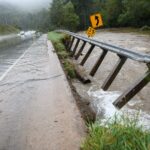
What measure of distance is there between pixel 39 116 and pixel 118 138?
2.17 meters

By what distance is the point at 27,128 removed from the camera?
4.94 metres

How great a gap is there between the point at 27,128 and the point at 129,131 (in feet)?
5.80

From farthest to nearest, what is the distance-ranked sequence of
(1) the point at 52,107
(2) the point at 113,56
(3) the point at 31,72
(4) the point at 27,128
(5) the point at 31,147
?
(2) the point at 113,56 → (3) the point at 31,72 → (1) the point at 52,107 → (4) the point at 27,128 → (5) the point at 31,147

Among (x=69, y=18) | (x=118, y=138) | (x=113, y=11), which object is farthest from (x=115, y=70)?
(x=69, y=18)

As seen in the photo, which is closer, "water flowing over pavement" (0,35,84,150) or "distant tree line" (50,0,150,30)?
"water flowing over pavement" (0,35,84,150)

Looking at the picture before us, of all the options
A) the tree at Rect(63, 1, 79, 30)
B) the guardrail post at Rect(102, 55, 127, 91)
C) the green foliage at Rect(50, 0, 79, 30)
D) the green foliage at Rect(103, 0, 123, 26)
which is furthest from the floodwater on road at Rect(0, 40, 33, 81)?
the green foliage at Rect(50, 0, 79, 30)

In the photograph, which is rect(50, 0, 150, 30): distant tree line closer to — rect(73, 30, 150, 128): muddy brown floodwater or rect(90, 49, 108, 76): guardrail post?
rect(73, 30, 150, 128): muddy brown floodwater

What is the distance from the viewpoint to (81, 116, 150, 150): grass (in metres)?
3.41

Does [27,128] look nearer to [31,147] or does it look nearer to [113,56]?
[31,147]

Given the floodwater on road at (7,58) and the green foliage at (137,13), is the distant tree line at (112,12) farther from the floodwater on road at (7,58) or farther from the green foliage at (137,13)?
the floodwater on road at (7,58)

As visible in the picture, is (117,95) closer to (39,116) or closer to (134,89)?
(134,89)

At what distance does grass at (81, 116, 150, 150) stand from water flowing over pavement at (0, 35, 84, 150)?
0.30 meters

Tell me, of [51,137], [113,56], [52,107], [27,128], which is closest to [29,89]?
[52,107]

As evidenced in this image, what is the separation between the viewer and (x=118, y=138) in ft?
11.7
